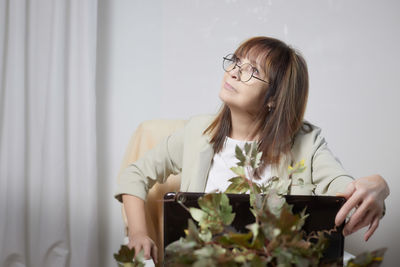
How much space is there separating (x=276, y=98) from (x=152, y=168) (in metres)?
0.45

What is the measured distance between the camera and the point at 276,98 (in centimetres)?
138

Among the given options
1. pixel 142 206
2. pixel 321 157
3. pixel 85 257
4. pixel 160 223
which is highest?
pixel 321 157

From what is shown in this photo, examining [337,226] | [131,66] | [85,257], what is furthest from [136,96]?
[337,226]

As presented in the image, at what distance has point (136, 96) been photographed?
2281 mm

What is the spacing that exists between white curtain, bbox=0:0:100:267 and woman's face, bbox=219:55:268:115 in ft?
3.26

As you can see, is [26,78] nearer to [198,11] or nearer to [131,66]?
[131,66]

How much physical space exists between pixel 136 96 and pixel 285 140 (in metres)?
1.11

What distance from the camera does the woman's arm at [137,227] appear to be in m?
1.07

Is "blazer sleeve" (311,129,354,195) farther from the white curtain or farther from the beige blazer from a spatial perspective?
the white curtain

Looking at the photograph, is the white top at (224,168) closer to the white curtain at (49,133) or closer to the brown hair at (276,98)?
the brown hair at (276,98)

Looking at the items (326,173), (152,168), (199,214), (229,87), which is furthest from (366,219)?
(152,168)

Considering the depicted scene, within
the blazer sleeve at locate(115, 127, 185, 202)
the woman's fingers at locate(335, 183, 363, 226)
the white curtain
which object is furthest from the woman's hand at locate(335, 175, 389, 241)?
the white curtain

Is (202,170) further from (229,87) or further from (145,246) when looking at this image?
(145,246)

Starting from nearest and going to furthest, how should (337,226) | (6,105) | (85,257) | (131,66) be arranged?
(337,226)
(6,105)
(85,257)
(131,66)
